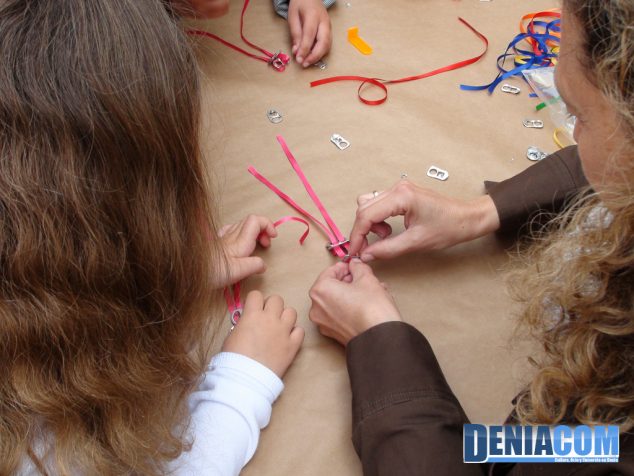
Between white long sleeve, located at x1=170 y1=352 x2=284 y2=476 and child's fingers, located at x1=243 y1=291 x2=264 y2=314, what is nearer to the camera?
white long sleeve, located at x1=170 y1=352 x2=284 y2=476

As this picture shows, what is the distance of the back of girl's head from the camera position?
58 centimetres

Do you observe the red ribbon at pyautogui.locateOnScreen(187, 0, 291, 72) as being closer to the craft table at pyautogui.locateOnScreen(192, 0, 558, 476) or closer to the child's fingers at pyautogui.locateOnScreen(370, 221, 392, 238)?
the craft table at pyautogui.locateOnScreen(192, 0, 558, 476)

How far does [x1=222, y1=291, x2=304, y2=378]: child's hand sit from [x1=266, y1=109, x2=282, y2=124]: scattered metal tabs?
411 millimetres

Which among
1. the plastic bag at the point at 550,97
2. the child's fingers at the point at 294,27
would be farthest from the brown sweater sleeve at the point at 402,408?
the child's fingers at the point at 294,27

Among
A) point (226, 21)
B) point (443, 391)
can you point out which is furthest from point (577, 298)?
point (226, 21)

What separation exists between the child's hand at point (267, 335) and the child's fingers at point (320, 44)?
22.7 inches

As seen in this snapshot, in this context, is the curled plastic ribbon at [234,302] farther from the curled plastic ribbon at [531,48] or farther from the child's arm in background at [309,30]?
the curled plastic ribbon at [531,48]

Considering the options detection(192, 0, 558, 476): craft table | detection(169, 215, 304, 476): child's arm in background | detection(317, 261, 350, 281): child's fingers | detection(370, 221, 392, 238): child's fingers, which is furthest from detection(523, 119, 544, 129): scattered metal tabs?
detection(169, 215, 304, 476): child's arm in background

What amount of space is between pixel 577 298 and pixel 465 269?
37cm

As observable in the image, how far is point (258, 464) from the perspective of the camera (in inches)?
32.7

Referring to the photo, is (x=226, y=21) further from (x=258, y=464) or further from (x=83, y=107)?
(x=258, y=464)

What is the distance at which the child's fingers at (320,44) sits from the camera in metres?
1.26

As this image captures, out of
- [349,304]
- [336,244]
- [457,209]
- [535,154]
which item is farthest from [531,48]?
[349,304]

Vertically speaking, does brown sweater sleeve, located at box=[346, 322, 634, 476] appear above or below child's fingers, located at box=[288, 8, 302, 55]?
Result: below
